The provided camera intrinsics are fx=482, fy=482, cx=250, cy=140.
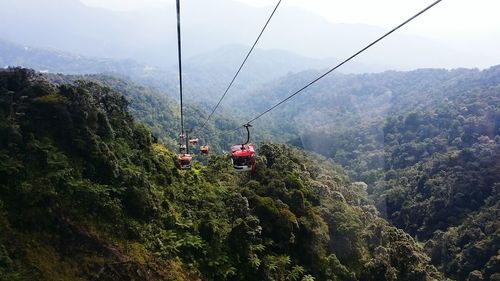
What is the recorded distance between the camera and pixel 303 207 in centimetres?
2808

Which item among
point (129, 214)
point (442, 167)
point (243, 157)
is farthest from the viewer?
point (442, 167)

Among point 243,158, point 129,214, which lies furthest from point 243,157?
point 129,214

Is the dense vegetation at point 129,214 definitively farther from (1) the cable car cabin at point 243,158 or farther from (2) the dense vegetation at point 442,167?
(2) the dense vegetation at point 442,167

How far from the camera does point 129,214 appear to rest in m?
21.3

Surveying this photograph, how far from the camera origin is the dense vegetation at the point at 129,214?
18.4 metres

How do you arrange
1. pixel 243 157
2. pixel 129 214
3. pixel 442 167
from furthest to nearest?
1. pixel 442 167
2. pixel 129 214
3. pixel 243 157

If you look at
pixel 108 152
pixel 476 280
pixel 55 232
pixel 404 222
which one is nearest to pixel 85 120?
pixel 108 152

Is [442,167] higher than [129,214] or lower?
lower

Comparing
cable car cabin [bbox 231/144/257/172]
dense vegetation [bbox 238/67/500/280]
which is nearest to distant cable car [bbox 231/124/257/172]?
cable car cabin [bbox 231/144/257/172]

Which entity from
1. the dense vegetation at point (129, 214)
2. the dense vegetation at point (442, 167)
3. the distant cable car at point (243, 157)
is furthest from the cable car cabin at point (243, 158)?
the dense vegetation at point (442, 167)

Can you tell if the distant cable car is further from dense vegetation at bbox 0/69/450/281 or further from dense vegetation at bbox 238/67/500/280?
dense vegetation at bbox 238/67/500/280

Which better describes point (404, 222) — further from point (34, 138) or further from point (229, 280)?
point (34, 138)

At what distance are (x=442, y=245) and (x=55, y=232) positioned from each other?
43977 millimetres

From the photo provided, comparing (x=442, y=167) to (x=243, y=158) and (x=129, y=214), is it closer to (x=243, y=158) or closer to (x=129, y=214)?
(x=129, y=214)
